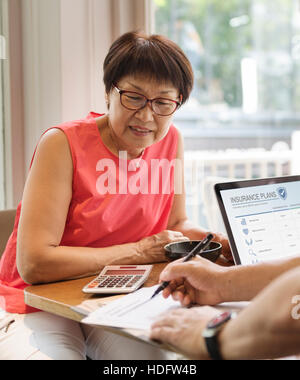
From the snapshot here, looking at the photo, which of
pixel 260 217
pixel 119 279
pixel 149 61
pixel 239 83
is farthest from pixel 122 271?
pixel 239 83

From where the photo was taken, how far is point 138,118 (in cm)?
140

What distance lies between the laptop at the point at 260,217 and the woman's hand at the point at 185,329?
1.22 feet

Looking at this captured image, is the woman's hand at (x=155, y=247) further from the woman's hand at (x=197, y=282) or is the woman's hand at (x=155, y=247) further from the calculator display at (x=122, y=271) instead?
the woman's hand at (x=197, y=282)

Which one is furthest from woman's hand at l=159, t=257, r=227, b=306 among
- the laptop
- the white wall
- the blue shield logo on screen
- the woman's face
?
the white wall

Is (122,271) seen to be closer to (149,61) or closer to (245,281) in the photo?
(245,281)

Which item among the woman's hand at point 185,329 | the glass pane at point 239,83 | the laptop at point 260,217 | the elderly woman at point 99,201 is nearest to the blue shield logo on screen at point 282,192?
the laptop at point 260,217

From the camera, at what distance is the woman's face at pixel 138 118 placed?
1.36 m

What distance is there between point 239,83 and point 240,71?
13cm

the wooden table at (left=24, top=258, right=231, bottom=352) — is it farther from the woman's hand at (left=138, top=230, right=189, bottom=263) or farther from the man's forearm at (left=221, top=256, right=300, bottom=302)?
the man's forearm at (left=221, top=256, right=300, bottom=302)

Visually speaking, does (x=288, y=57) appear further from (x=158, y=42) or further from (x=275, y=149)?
(x=158, y=42)

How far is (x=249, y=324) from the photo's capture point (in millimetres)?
747
